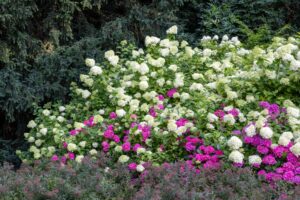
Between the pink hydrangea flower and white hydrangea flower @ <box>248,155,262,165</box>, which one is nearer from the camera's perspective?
white hydrangea flower @ <box>248,155,262,165</box>

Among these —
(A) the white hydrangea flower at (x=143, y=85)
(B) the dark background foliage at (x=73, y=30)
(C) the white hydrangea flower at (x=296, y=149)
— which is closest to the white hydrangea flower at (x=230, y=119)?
(C) the white hydrangea flower at (x=296, y=149)

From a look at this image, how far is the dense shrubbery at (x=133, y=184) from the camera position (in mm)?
2627

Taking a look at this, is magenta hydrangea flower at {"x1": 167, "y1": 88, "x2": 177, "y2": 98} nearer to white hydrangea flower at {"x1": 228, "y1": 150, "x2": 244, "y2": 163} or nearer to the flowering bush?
the flowering bush

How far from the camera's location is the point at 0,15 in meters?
4.89

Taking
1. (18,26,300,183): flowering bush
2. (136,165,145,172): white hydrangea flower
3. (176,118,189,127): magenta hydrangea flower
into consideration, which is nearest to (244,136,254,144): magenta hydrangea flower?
(18,26,300,183): flowering bush

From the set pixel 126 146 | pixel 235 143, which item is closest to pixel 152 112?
pixel 126 146

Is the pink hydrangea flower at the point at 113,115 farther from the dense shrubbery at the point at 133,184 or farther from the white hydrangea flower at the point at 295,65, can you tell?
the white hydrangea flower at the point at 295,65

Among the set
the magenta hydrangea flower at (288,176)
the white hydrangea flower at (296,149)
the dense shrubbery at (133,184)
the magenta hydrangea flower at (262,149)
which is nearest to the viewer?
the dense shrubbery at (133,184)

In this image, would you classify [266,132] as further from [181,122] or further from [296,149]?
[181,122]

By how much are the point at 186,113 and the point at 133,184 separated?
1.13 m

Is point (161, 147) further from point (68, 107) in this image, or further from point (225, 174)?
point (68, 107)

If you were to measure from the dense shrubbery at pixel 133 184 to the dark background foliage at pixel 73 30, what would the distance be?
2271mm

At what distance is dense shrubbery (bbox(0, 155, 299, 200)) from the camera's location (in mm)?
2627

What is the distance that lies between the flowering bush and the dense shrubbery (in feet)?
0.96
